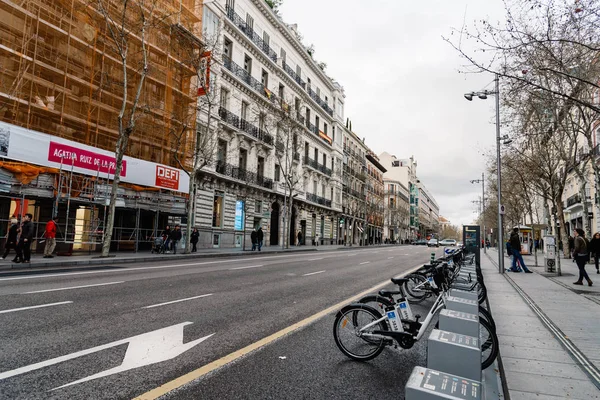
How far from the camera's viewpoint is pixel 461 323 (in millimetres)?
3553

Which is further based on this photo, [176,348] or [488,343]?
[176,348]

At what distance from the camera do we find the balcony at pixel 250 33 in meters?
30.8

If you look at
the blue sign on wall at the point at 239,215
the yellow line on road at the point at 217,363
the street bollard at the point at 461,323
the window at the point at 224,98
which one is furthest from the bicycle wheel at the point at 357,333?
the window at the point at 224,98

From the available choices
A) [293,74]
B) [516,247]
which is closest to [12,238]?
[516,247]

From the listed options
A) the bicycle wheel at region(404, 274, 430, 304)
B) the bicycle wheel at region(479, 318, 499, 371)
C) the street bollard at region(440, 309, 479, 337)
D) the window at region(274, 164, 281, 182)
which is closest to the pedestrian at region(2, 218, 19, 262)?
the bicycle wheel at region(404, 274, 430, 304)

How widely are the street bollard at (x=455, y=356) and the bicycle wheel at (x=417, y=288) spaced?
4.79 metres

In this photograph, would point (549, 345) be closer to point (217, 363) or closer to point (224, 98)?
A: point (217, 363)

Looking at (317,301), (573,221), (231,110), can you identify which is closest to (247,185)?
(231,110)

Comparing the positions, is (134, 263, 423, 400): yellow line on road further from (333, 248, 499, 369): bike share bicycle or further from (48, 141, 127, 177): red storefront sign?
(48, 141, 127, 177): red storefront sign

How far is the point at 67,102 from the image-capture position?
19.1 m

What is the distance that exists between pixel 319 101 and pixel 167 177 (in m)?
29.6

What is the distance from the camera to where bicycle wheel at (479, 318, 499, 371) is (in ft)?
13.8

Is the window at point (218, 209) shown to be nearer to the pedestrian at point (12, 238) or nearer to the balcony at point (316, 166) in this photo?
the pedestrian at point (12, 238)

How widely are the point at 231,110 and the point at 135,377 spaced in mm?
29001
